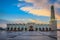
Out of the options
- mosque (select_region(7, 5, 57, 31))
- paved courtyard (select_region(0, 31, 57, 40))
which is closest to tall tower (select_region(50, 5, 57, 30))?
mosque (select_region(7, 5, 57, 31))

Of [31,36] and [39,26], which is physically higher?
[39,26]

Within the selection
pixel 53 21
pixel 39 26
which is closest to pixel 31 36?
pixel 39 26

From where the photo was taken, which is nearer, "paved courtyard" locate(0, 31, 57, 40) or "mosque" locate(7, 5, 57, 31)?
"paved courtyard" locate(0, 31, 57, 40)

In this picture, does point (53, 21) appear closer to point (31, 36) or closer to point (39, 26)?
point (39, 26)

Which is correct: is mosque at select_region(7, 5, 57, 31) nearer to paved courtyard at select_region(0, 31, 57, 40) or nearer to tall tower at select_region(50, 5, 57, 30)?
tall tower at select_region(50, 5, 57, 30)

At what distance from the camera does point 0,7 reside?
14.4 ft

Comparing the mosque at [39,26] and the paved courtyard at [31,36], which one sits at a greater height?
the mosque at [39,26]

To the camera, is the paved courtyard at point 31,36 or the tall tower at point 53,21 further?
the tall tower at point 53,21

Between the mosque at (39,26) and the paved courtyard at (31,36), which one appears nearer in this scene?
the paved courtyard at (31,36)

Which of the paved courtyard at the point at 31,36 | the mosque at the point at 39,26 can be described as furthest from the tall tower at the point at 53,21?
the paved courtyard at the point at 31,36

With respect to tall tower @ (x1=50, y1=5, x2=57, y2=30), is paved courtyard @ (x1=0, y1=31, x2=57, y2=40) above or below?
below

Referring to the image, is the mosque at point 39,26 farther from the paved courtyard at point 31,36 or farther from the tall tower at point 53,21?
the paved courtyard at point 31,36

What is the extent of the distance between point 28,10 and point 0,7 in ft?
2.32

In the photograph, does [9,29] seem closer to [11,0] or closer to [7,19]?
[7,19]
